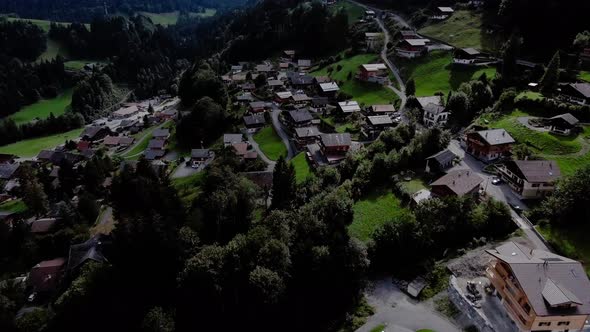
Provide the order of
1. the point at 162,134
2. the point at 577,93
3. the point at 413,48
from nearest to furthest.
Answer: the point at 577,93
the point at 413,48
the point at 162,134

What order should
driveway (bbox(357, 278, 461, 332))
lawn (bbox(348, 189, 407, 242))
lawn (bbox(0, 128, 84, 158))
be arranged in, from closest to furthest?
1. driveway (bbox(357, 278, 461, 332))
2. lawn (bbox(348, 189, 407, 242))
3. lawn (bbox(0, 128, 84, 158))

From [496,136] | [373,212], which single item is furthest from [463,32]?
[373,212]

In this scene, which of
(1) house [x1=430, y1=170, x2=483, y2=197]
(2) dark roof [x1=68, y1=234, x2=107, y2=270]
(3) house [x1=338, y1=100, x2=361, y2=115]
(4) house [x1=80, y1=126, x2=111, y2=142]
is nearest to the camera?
(1) house [x1=430, y1=170, x2=483, y2=197]

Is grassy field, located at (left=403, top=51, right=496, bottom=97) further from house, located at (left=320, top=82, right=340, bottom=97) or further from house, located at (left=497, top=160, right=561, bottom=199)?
house, located at (left=497, top=160, right=561, bottom=199)

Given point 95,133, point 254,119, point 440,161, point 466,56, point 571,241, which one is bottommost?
point 95,133

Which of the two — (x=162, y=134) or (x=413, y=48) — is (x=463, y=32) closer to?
(x=413, y=48)

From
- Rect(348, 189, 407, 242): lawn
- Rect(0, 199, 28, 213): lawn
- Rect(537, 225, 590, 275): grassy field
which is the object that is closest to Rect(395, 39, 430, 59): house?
Rect(348, 189, 407, 242): lawn

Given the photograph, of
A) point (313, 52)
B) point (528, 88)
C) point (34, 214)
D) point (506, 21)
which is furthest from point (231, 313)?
point (313, 52)
